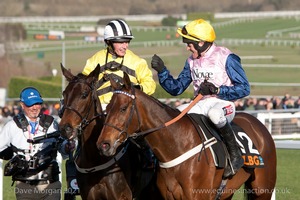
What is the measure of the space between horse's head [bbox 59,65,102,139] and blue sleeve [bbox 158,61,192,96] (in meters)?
0.64

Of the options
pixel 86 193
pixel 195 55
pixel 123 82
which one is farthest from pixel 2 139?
pixel 195 55

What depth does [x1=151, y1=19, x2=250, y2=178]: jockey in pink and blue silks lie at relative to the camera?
25.1 feet

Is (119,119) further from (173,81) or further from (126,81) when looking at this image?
(173,81)

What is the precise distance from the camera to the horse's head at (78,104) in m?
7.12

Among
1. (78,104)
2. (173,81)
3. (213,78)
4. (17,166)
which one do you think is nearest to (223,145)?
(213,78)

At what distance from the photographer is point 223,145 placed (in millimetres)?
7633

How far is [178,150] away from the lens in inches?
285

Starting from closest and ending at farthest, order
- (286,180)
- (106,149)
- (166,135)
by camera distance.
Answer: (106,149)
(166,135)
(286,180)

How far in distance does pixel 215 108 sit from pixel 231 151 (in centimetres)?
43

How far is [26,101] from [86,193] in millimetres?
992

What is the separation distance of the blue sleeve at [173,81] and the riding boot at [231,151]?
63 centimetres

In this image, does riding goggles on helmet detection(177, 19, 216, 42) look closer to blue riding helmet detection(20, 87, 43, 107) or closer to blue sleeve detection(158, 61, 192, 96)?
blue sleeve detection(158, 61, 192, 96)

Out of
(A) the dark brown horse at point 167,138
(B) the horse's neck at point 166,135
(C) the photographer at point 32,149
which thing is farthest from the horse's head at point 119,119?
(C) the photographer at point 32,149

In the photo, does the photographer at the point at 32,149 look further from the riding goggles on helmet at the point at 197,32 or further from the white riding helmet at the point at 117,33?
the riding goggles on helmet at the point at 197,32
